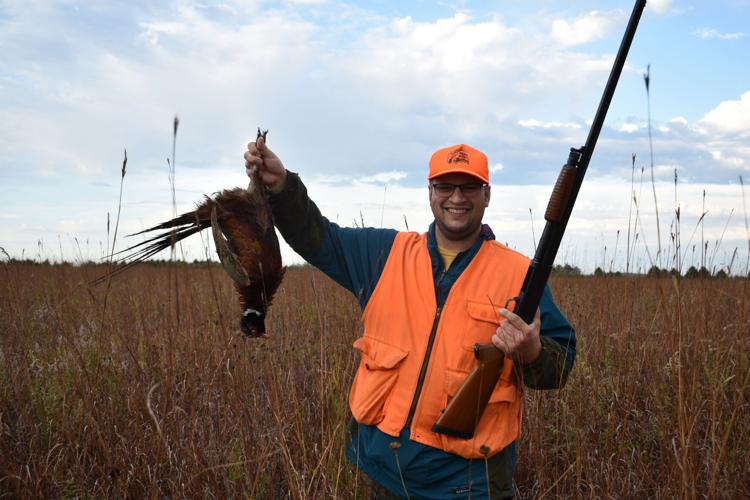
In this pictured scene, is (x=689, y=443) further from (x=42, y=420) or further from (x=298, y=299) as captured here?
(x=298, y=299)

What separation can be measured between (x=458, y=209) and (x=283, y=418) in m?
1.67

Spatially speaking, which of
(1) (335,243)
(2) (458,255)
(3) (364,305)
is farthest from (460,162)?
(3) (364,305)

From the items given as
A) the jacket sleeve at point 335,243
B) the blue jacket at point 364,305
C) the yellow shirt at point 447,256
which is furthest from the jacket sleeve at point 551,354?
the jacket sleeve at point 335,243

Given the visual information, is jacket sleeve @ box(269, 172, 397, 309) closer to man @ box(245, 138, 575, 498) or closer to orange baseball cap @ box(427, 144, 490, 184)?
man @ box(245, 138, 575, 498)

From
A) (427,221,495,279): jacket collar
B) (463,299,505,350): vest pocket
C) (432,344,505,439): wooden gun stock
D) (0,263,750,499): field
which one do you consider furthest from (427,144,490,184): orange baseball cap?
(0,263,750,499): field

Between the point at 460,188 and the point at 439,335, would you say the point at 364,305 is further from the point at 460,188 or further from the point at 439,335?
the point at 460,188

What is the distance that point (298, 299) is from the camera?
7.18m

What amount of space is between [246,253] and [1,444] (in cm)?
205

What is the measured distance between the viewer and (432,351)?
2.40m

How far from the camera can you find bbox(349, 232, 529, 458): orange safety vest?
2.35 meters

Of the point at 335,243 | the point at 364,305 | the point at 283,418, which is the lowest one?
the point at 283,418

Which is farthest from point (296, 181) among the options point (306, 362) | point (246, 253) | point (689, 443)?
point (306, 362)

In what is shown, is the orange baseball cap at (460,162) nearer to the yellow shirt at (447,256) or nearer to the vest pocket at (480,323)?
the yellow shirt at (447,256)

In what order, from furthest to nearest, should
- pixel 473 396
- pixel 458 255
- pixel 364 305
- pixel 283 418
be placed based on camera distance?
1. pixel 283 418
2. pixel 364 305
3. pixel 458 255
4. pixel 473 396
